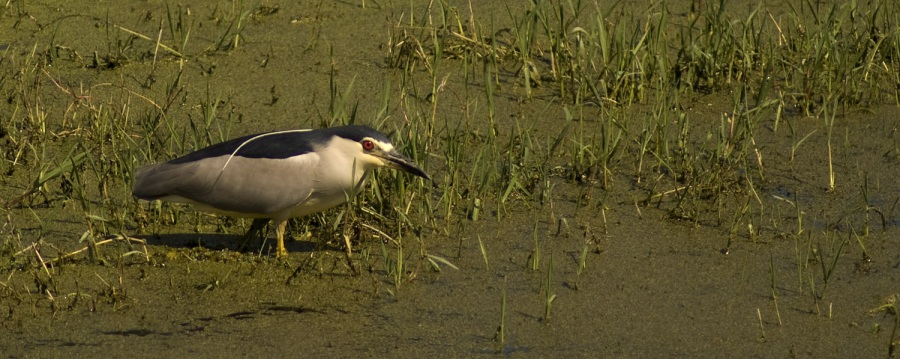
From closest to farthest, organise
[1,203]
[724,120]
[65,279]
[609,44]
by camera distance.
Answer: [65,279] < [1,203] < [724,120] < [609,44]

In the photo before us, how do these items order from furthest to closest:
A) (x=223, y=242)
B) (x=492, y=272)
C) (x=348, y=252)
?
(x=223, y=242) → (x=492, y=272) → (x=348, y=252)

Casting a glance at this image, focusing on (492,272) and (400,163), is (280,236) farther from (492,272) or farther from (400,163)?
(492,272)

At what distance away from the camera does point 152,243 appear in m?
5.27

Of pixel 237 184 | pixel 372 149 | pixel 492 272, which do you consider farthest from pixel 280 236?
pixel 492 272

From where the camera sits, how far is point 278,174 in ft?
16.8

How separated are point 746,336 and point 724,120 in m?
2.01

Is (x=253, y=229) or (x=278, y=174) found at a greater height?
(x=278, y=174)

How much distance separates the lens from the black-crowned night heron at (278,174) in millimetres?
5074

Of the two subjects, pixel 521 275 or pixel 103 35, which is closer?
pixel 521 275

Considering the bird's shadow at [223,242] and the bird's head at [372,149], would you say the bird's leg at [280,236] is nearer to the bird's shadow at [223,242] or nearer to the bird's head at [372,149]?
the bird's shadow at [223,242]

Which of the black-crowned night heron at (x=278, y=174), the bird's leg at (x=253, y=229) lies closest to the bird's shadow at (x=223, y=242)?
the bird's leg at (x=253, y=229)

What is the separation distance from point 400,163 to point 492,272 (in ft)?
1.77

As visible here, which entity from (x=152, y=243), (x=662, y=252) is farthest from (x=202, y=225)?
(x=662, y=252)

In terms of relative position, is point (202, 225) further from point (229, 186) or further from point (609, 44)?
point (609, 44)
